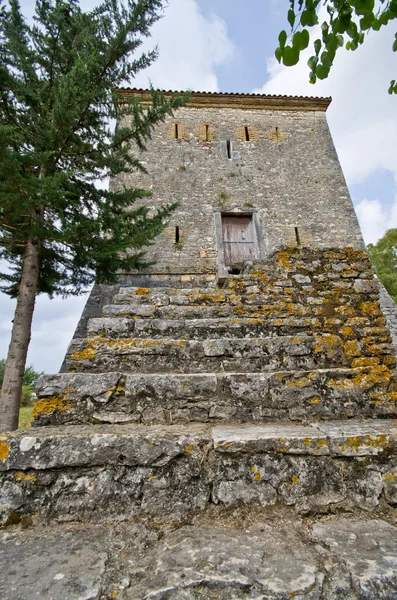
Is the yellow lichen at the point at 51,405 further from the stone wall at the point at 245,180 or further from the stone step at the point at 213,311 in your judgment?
the stone wall at the point at 245,180

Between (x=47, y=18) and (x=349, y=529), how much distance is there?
831cm

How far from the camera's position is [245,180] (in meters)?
9.96

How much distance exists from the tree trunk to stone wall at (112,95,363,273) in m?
3.72

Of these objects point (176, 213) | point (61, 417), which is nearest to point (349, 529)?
point (61, 417)

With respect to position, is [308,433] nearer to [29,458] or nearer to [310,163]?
[29,458]

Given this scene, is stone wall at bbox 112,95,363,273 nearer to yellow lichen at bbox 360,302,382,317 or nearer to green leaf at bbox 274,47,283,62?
yellow lichen at bbox 360,302,382,317

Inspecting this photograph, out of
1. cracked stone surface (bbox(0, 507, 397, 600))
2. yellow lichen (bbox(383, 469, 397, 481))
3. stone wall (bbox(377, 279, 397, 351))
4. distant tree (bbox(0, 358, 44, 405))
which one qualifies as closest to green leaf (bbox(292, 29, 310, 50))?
yellow lichen (bbox(383, 469, 397, 481))

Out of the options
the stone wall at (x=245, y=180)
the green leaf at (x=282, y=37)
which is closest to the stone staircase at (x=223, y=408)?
the green leaf at (x=282, y=37)

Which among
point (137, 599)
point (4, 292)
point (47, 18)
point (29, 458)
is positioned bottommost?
point (137, 599)

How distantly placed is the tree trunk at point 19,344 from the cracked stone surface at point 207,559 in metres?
4.14

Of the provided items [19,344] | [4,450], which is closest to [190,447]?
[4,450]

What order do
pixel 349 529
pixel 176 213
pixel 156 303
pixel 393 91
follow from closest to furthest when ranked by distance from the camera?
pixel 349 529 < pixel 393 91 < pixel 156 303 < pixel 176 213

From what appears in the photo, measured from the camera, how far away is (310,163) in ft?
34.1

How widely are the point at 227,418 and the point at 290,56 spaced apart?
208 centimetres
